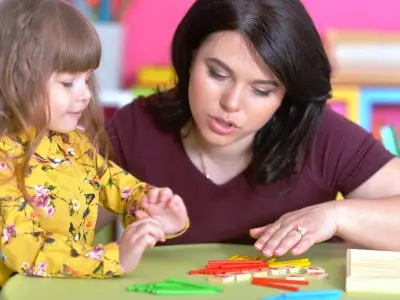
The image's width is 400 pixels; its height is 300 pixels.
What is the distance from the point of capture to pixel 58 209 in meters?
1.22

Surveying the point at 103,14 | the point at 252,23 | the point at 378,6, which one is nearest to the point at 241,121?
the point at 252,23

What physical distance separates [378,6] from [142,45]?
821 mm

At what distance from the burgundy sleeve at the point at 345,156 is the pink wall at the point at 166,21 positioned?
1519mm

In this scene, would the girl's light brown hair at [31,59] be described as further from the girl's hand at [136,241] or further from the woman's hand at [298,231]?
the woman's hand at [298,231]

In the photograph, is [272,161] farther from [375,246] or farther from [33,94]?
[33,94]

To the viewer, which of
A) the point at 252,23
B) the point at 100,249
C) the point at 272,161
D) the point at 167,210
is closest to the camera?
the point at 100,249

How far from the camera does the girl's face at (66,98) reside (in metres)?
1.21

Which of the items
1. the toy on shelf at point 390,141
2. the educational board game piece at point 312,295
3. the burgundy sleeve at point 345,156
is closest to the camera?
the educational board game piece at point 312,295

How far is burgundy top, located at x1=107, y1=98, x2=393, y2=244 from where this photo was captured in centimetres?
161

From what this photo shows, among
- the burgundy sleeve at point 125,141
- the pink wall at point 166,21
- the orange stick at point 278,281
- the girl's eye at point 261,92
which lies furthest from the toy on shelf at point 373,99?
the orange stick at point 278,281

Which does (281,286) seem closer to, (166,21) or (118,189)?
(118,189)

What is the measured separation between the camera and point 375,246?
144 cm

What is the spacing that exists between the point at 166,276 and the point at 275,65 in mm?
397

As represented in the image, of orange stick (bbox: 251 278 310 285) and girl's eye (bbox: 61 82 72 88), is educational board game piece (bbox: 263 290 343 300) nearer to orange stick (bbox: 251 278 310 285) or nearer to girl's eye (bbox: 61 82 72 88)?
orange stick (bbox: 251 278 310 285)
